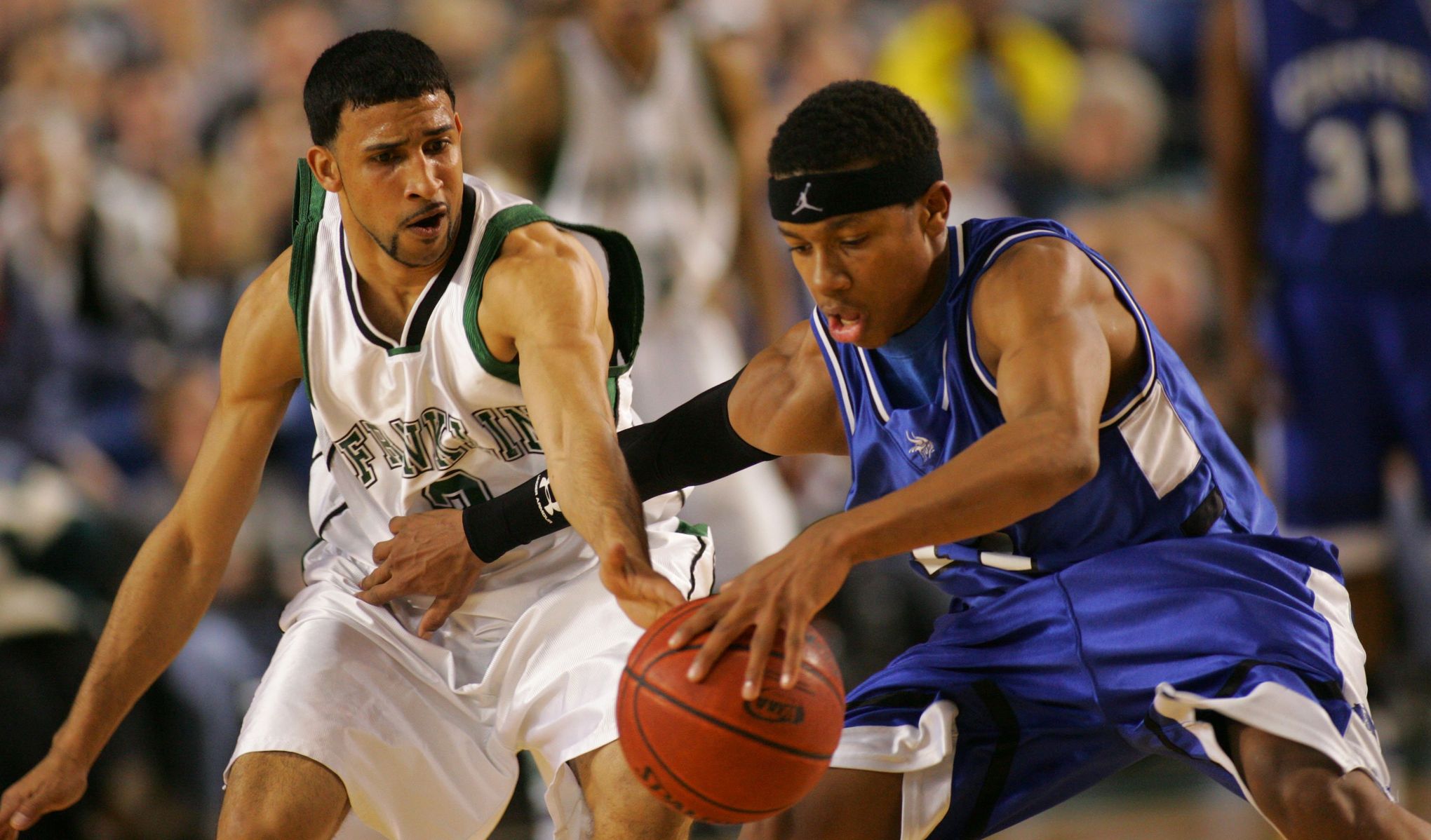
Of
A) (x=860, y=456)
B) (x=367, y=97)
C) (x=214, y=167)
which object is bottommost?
(x=860, y=456)

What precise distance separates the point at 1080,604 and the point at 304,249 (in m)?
1.76

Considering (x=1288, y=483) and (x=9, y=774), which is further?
(x=1288, y=483)

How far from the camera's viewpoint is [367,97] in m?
3.21

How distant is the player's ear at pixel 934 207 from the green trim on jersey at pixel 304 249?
1321 mm

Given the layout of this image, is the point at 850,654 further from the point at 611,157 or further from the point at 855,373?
the point at 855,373

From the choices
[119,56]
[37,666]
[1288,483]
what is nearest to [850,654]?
[1288,483]

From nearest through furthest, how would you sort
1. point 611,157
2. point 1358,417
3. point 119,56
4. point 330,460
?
point 330,460
point 1358,417
point 611,157
point 119,56

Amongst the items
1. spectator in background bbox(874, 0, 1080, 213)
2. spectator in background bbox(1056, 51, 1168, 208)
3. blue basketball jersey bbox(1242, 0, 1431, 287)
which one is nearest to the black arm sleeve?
blue basketball jersey bbox(1242, 0, 1431, 287)

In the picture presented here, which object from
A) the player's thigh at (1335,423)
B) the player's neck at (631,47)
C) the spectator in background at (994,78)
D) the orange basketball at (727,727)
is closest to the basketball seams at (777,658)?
the orange basketball at (727,727)

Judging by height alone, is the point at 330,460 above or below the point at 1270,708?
above

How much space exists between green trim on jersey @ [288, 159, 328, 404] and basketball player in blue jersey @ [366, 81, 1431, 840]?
999 mm

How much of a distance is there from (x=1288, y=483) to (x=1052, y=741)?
2.80 meters

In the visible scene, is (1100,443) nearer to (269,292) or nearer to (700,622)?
(700,622)

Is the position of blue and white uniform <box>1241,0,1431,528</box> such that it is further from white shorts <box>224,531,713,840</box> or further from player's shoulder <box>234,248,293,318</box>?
player's shoulder <box>234,248,293,318</box>
